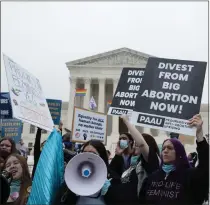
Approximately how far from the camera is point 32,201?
3.06m

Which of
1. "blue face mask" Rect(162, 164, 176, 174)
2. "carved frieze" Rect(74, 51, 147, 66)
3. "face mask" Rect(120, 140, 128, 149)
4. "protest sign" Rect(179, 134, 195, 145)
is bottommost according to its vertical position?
"protest sign" Rect(179, 134, 195, 145)

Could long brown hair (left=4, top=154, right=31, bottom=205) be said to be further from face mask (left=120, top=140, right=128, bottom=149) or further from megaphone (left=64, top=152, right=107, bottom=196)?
face mask (left=120, top=140, right=128, bottom=149)

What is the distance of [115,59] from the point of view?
46.4m

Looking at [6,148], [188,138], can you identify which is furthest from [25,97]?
[188,138]

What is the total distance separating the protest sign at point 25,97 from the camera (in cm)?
371

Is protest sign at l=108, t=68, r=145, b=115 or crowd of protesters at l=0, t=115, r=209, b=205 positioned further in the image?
protest sign at l=108, t=68, r=145, b=115

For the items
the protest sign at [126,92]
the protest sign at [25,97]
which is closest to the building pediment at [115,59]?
the protest sign at [126,92]

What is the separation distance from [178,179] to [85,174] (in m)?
0.93

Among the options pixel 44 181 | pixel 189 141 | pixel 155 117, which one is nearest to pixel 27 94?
pixel 44 181

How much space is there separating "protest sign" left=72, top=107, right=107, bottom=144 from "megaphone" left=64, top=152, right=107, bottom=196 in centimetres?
388

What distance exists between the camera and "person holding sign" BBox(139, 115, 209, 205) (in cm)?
286

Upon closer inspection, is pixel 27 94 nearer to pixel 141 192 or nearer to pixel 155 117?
pixel 155 117

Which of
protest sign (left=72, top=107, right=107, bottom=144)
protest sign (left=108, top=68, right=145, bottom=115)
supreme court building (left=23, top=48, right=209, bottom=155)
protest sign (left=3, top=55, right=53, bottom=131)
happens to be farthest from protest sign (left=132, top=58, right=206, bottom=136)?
supreme court building (left=23, top=48, right=209, bottom=155)

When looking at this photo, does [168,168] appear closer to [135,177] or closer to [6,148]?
[135,177]
